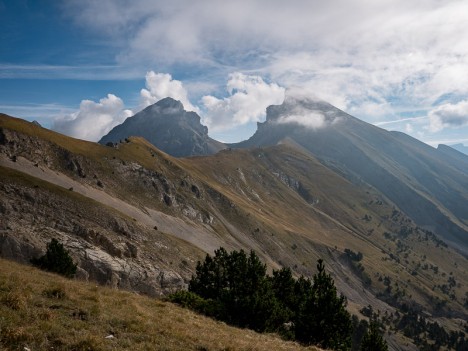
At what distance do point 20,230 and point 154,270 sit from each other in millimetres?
30717

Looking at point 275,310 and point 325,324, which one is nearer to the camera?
point 275,310

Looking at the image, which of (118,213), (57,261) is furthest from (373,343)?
(118,213)

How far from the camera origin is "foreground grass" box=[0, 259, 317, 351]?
48.6 feet

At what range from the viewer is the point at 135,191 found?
141m

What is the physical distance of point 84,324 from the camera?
17516mm

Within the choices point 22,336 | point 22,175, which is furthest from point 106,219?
point 22,336

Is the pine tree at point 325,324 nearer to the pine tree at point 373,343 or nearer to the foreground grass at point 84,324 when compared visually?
the pine tree at point 373,343

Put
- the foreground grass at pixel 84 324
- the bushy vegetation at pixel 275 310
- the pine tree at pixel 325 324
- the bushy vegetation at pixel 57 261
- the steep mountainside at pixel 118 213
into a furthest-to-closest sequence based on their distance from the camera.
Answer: the steep mountainside at pixel 118 213 < the bushy vegetation at pixel 57 261 < the pine tree at pixel 325 324 < the bushy vegetation at pixel 275 310 < the foreground grass at pixel 84 324

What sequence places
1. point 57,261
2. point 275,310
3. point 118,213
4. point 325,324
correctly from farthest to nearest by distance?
1. point 118,213
2. point 57,261
3. point 325,324
4. point 275,310

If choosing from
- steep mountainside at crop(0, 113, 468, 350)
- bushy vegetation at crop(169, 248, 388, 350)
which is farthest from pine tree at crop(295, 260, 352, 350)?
steep mountainside at crop(0, 113, 468, 350)

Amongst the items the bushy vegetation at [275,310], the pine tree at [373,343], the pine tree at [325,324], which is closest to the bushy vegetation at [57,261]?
the bushy vegetation at [275,310]

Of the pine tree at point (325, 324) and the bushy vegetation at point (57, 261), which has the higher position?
the pine tree at point (325, 324)

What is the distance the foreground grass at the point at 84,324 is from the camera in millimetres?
14820

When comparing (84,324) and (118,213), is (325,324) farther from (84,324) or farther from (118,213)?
(118,213)
